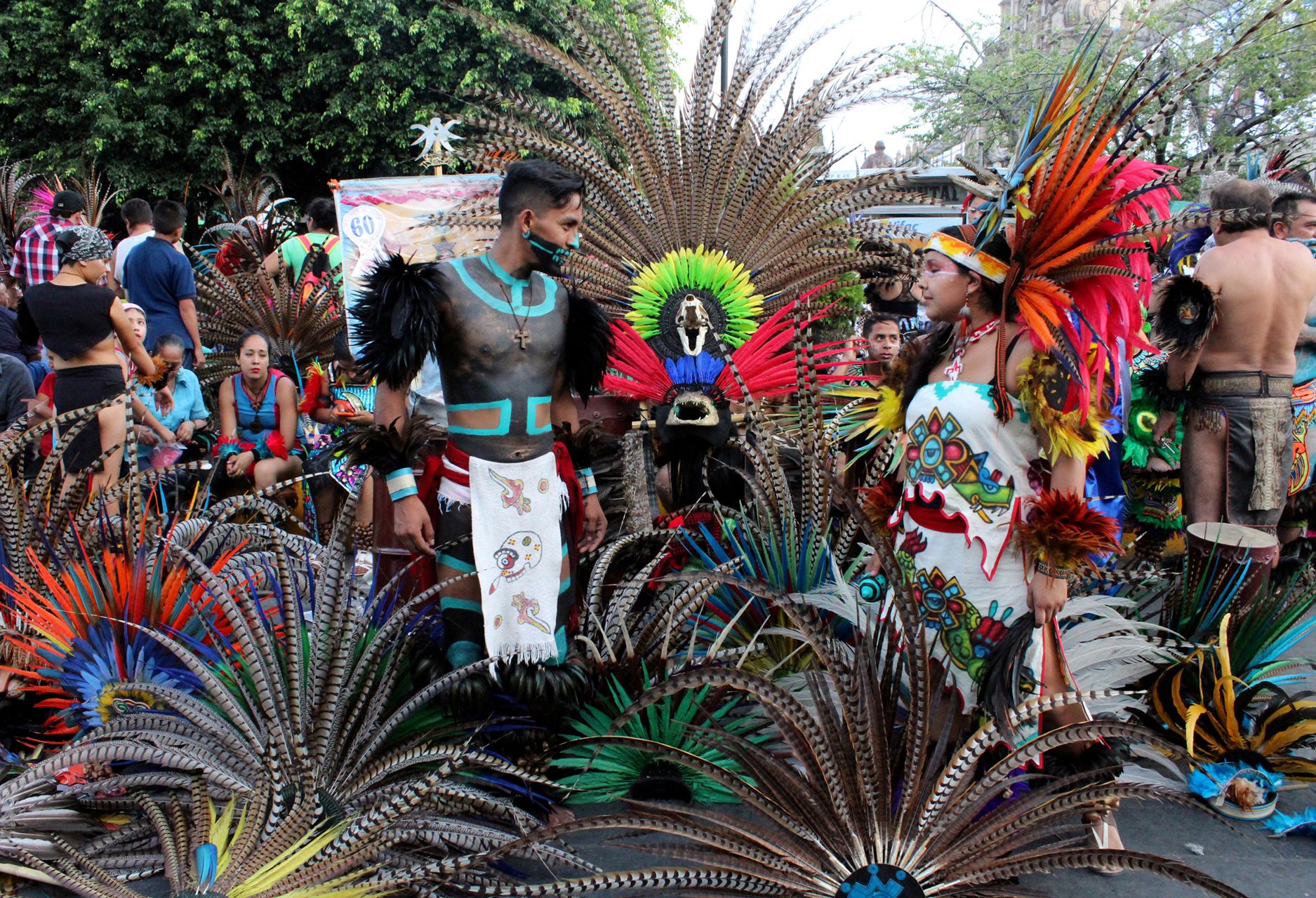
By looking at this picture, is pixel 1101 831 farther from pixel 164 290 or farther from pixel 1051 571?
pixel 164 290

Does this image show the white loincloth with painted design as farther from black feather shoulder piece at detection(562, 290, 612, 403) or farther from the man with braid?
black feather shoulder piece at detection(562, 290, 612, 403)

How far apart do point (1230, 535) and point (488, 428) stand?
2625 millimetres

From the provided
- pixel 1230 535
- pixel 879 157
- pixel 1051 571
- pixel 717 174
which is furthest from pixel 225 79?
pixel 1051 571

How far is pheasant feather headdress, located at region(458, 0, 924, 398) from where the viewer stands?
4.26 meters

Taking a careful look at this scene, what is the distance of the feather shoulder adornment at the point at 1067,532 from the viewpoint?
2.37 metres

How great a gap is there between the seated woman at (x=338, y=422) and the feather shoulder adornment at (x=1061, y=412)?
2694 millimetres

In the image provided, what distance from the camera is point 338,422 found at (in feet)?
18.4

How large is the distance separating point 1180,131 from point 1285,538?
14.3m

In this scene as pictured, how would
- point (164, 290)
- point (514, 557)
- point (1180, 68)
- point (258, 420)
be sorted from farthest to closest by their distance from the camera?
1. point (1180, 68)
2. point (164, 290)
3. point (258, 420)
4. point (514, 557)

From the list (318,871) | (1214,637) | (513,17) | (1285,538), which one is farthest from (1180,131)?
(318,871)

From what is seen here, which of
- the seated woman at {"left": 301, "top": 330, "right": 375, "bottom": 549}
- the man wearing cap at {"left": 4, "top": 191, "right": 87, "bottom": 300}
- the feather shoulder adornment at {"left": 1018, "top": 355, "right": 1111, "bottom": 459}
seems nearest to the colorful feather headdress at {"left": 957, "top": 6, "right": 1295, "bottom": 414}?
the feather shoulder adornment at {"left": 1018, "top": 355, "right": 1111, "bottom": 459}

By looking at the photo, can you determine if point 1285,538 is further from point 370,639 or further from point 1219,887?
point 370,639

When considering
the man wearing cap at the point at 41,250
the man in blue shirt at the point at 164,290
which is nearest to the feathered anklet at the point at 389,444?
the man wearing cap at the point at 41,250

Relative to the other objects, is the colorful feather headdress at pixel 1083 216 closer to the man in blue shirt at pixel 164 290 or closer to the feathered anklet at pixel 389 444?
the feathered anklet at pixel 389 444
